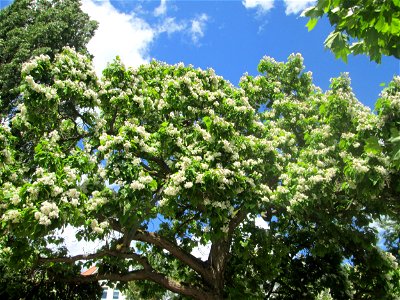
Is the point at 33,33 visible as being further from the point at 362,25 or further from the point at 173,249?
the point at 362,25

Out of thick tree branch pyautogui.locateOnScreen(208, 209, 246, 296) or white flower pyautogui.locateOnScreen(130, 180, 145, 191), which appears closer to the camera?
white flower pyautogui.locateOnScreen(130, 180, 145, 191)

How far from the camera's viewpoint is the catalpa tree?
939 centimetres

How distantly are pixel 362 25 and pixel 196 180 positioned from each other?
18.1ft

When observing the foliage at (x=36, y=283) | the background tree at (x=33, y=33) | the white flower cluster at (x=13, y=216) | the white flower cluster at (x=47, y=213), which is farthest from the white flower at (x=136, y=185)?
the background tree at (x=33, y=33)

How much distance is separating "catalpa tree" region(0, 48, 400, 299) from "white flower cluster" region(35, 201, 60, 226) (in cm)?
2

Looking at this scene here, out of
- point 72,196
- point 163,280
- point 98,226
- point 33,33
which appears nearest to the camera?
point 72,196

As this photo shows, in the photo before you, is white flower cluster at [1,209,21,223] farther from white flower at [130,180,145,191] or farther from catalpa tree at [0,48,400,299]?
white flower at [130,180,145,191]

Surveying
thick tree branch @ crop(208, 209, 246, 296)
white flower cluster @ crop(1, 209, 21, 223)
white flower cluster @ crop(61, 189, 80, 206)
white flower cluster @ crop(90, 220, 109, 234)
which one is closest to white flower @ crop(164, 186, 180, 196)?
white flower cluster @ crop(90, 220, 109, 234)

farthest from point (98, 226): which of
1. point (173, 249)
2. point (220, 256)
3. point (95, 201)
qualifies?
point (220, 256)

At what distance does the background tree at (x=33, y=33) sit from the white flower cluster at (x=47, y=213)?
1046 cm

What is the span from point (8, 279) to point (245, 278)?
864cm

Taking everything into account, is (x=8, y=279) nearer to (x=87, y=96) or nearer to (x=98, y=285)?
(x=98, y=285)

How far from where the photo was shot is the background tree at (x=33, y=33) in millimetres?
17797

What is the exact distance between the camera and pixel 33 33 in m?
18.8
